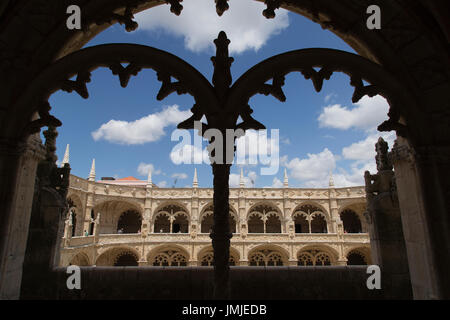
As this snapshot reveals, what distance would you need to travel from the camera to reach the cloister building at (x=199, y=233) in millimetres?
19672

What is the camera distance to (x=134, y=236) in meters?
20.5

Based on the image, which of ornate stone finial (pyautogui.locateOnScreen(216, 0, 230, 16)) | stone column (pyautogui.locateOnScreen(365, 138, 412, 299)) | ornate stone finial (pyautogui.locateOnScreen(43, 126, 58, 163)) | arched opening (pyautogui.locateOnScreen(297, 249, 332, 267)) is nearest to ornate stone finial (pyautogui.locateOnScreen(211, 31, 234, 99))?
ornate stone finial (pyautogui.locateOnScreen(216, 0, 230, 16))

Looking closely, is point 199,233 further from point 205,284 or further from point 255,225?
point 205,284

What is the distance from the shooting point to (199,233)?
68.6 feet

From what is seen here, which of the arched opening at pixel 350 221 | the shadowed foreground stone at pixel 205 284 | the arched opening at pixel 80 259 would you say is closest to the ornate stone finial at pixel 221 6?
the shadowed foreground stone at pixel 205 284

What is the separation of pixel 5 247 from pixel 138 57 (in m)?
1.74

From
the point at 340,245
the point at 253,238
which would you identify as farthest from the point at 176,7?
the point at 340,245

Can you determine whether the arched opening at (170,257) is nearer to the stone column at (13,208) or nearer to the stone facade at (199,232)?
the stone facade at (199,232)

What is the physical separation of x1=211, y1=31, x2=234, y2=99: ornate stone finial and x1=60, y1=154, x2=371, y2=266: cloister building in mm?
18223

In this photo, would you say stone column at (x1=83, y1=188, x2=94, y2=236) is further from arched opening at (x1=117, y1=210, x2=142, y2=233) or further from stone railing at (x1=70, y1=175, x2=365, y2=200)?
arched opening at (x1=117, y1=210, x2=142, y2=233)

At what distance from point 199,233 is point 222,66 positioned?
19.9 metres
